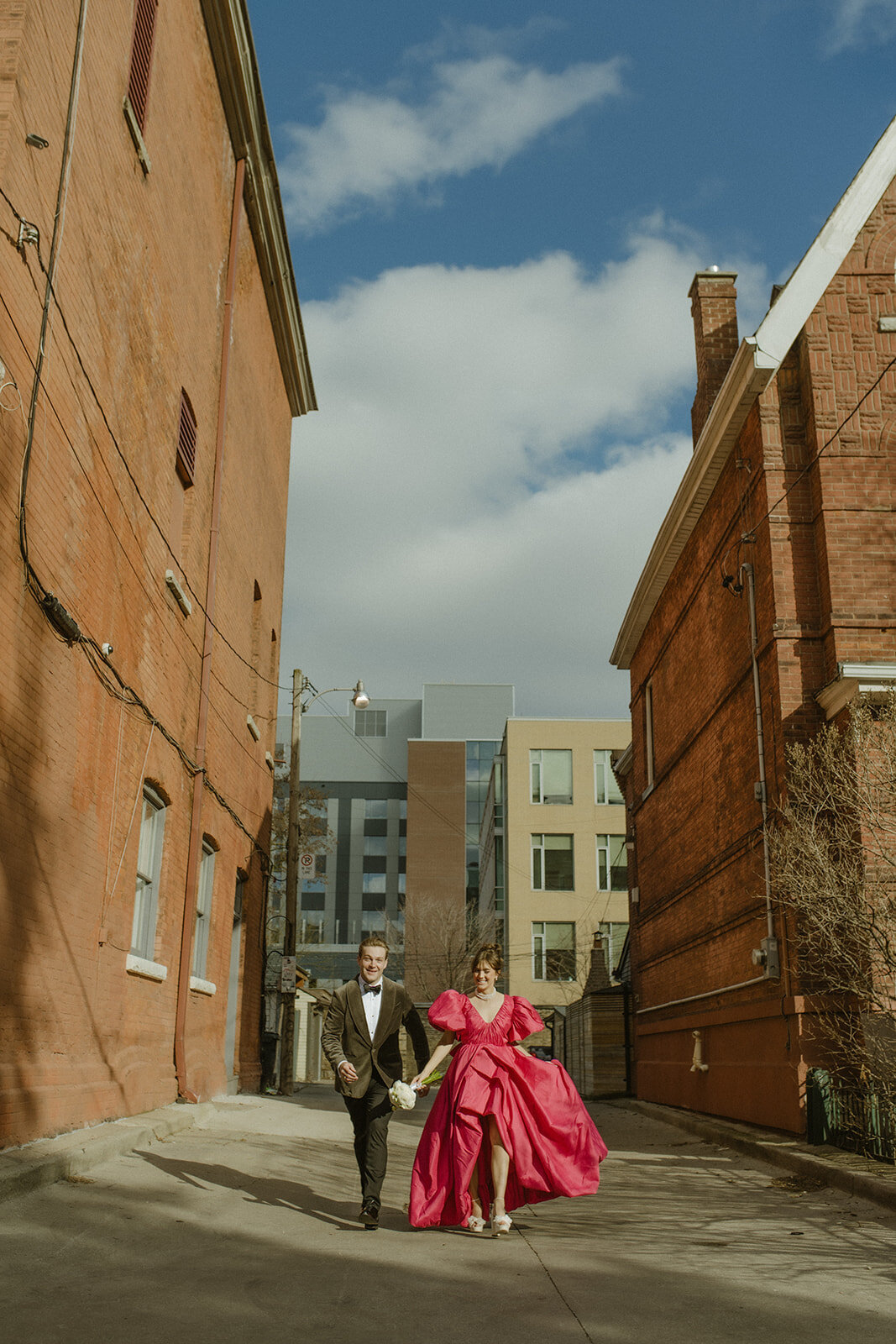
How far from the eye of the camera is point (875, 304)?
46.3 ft

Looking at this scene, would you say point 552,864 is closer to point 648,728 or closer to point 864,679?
point 648,728

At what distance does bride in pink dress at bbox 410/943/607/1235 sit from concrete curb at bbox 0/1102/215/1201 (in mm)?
2173

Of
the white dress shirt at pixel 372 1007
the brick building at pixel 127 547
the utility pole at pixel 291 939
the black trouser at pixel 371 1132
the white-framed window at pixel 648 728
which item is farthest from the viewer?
the utility pole at pixel 291 939

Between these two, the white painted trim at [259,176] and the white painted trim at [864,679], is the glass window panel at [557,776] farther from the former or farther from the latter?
the white painted trim at [864,679]

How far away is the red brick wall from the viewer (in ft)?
41.4

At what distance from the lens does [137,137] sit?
10555 millimetres

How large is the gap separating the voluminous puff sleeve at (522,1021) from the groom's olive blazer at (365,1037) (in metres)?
0.57

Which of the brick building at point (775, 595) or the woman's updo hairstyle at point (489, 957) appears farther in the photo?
the brick building at point (775, 595)

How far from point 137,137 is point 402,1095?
840cm

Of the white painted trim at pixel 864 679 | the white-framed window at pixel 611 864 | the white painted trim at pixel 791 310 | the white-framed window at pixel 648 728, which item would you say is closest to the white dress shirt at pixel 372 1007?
the white painted trim at pixel 864 679

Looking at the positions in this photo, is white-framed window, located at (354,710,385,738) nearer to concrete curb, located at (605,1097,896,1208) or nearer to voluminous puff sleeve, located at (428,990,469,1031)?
concrete curb, located at (605,1097,896,1208)

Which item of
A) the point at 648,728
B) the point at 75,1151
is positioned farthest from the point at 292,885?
the point at 75,1151

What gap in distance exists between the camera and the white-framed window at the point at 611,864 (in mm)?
55375

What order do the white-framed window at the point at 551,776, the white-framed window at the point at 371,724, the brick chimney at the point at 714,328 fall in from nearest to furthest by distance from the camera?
the brick chimney at the point at 714,328 → the white-framed window at the point at 551,776 → the white-framed window at the point at 371,724
